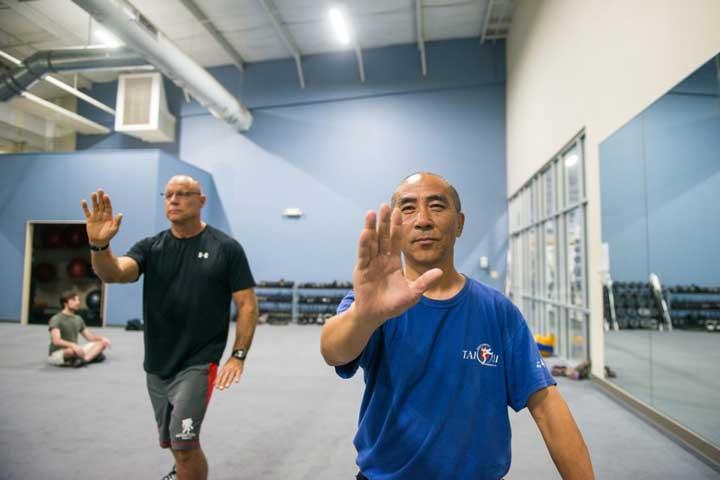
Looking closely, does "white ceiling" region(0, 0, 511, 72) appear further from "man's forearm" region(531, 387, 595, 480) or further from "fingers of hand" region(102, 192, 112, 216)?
"man's forearm" region(531, 387, 595, 480)

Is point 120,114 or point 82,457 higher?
point 120,114

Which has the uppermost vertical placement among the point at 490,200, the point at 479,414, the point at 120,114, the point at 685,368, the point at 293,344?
the point at 120,114

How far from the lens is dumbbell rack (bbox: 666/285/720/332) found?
8.59 feet

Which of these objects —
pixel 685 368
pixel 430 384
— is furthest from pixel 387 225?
pixel 685 368

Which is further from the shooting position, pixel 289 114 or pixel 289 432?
pixel 289 114

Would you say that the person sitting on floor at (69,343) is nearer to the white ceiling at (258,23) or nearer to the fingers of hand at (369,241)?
the white ceiling at (258,23)

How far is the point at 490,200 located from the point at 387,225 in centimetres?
866

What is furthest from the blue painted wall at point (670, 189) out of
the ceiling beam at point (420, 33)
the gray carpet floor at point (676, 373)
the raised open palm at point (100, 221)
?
the ceiling beam at point (420, 33)

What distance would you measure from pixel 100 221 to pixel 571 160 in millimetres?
5133

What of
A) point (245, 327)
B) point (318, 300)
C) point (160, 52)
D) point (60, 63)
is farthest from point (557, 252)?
point (60, 63)

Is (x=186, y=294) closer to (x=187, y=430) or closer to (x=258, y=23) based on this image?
(x=187, y=430)

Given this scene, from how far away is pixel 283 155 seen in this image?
989 centimetres

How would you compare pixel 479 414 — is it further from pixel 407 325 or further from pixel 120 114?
pixel 120 114

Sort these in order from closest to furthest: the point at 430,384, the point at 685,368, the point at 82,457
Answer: the point at 430,384 < the point at 82,457 < the point at 685,368
